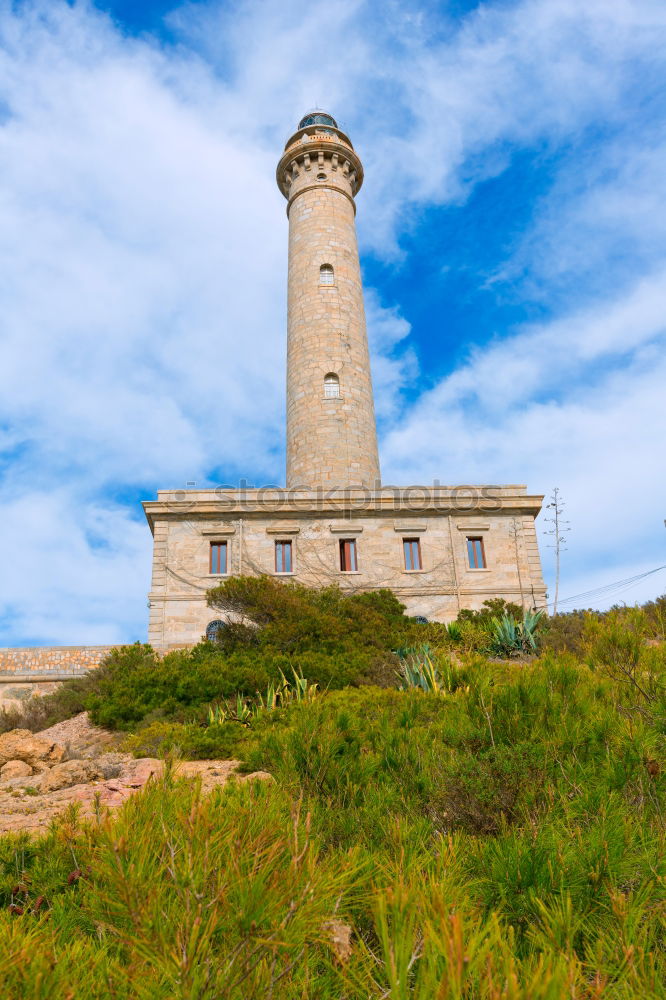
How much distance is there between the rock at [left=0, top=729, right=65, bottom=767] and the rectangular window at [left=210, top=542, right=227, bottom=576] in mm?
10335

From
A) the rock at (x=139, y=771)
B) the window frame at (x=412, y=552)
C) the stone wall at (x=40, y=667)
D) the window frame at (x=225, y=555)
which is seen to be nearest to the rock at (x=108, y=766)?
the rock at (x=139, y=771)

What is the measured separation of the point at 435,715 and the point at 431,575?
55.3 ft

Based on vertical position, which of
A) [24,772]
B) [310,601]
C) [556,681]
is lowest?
[24,772]

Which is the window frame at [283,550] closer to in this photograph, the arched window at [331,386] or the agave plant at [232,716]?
the arched window at [331,386]

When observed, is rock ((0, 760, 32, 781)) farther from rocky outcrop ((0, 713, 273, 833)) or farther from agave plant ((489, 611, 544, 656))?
agave plant ((489, 611, 544, 656))

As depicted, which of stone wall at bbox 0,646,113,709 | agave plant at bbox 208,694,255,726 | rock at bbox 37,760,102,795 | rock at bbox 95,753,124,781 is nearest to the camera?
rock at bbox 37,760,102,795

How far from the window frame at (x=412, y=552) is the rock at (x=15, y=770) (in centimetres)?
1334

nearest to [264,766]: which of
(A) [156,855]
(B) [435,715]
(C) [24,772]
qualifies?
(B) [435,715]

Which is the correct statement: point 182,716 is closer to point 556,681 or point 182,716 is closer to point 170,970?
point 556,681

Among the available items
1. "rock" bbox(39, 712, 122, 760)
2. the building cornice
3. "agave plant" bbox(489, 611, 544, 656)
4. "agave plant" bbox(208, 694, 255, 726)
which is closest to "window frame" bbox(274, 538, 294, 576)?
the building cornice

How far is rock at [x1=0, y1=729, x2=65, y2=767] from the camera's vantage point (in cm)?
1020

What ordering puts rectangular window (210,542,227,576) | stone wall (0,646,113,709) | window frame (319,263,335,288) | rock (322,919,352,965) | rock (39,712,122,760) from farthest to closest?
window frame (319,263,335,288) → rectangular window (210,542,227,576) → stone wall (0,646,113,709) → rock (39,712,122,760) → rock (322,919,352,965)

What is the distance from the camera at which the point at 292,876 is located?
1687mm

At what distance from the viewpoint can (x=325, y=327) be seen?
82.4 ft
